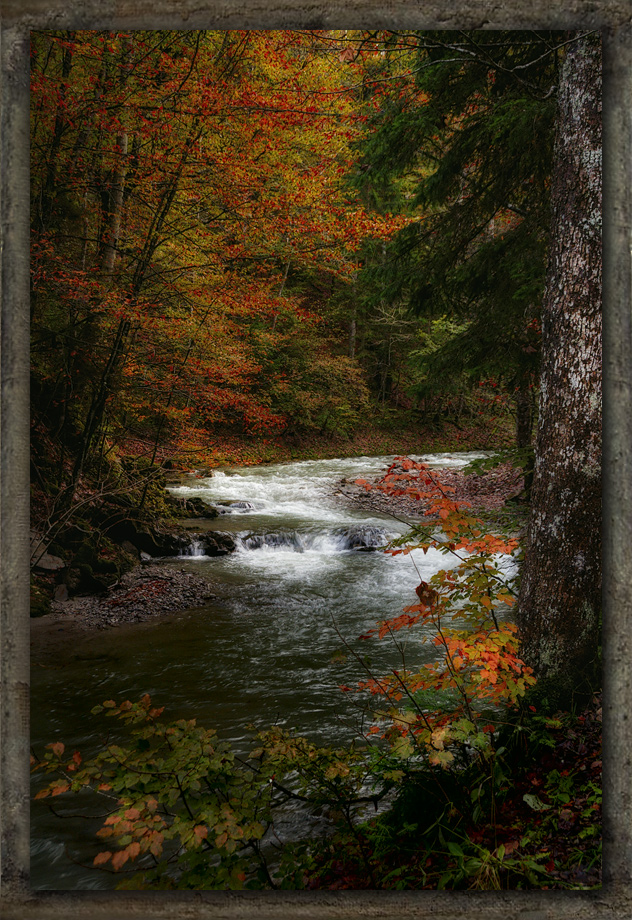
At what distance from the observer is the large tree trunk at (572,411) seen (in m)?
2.35

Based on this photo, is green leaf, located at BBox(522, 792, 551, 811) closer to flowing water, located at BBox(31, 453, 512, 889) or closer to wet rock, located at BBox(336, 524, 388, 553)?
flowing water, located at BBox(31, 453, 512, 889)

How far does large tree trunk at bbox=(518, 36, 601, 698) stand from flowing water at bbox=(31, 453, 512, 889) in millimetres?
1569

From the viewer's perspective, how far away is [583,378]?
2.38 meters

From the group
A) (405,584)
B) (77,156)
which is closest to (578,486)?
(405,584)

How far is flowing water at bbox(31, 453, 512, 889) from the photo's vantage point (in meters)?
3.66

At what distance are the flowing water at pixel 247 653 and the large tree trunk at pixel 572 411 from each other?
157 cm

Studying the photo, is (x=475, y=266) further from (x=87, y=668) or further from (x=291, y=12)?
(x=87, y=668)

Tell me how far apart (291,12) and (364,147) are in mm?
3922

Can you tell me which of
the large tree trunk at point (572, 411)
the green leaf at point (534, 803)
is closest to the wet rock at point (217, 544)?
the large tree trunk at point (572, 411)

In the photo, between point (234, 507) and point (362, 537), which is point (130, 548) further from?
point (362, 537)

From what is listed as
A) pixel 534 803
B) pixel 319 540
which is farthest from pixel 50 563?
pixel 534 803

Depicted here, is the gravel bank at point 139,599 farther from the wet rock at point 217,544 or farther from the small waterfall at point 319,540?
the small waterfall at point 319,540

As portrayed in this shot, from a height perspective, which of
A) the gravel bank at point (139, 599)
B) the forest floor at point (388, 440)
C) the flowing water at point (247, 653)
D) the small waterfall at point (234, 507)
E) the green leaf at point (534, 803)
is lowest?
the flowing water at point (247, 653)

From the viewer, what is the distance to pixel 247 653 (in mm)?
5012
